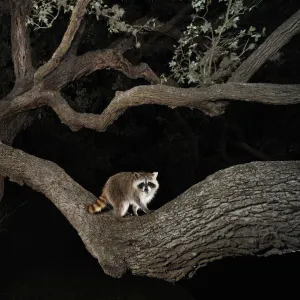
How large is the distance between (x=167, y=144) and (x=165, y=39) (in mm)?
9296

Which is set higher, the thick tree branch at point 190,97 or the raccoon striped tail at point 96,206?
the thick tree branch at point 190,97

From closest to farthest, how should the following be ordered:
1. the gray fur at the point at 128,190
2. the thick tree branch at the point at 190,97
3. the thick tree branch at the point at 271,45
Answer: the thick tree branch at the point at 190,97
the thick tree branch at the point at 271,45
the gray fur at the point at 128,190

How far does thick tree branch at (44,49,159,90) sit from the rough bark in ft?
14.4

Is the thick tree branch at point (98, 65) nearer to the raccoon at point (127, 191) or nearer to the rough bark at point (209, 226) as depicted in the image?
the raccoon at point (127, 191)

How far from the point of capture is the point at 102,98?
14.5m

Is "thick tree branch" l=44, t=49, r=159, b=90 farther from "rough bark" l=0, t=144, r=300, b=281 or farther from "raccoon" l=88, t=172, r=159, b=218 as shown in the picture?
"rough bark" l=0, t=144, r=300, b=281

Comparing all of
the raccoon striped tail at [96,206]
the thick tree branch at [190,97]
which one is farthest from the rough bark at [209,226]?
the thick tree branch at [190,97]

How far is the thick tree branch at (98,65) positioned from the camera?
8.52 m

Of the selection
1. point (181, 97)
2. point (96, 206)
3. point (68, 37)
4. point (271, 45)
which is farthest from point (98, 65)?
point (96, 206)

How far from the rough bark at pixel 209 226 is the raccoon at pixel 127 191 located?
97 cm

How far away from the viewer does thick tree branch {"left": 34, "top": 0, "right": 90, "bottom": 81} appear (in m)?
5.99

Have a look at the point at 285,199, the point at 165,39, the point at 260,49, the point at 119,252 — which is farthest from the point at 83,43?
the point at 285,199

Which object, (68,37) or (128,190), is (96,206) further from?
(68,37)

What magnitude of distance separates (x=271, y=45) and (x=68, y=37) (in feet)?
9.95
